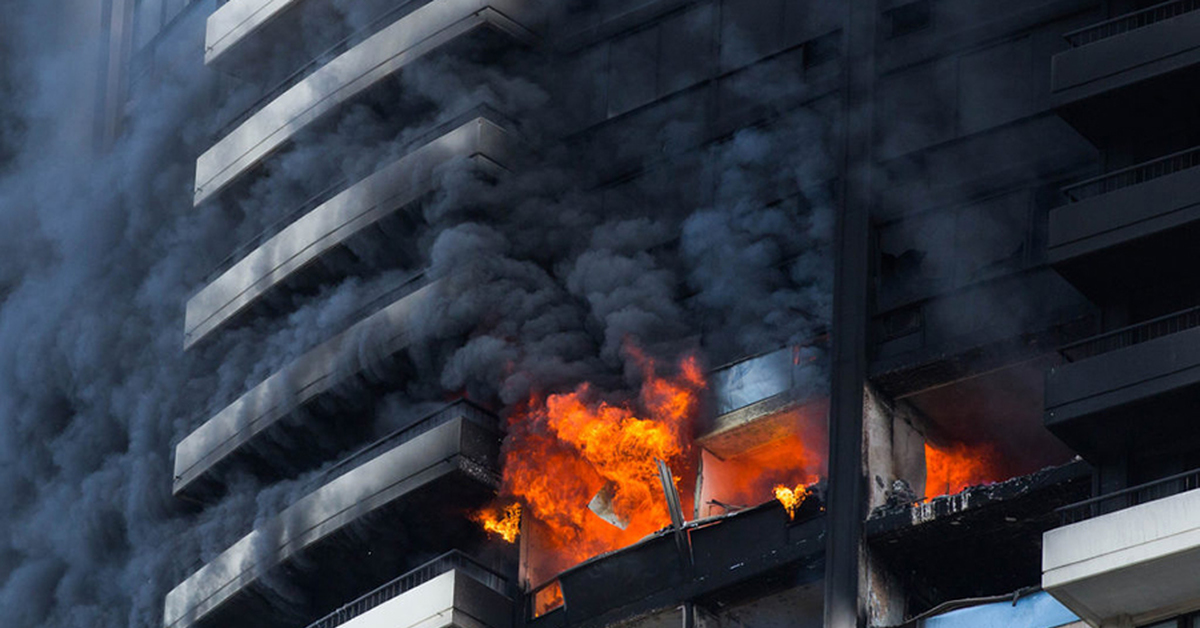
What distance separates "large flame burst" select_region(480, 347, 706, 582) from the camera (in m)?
55.6

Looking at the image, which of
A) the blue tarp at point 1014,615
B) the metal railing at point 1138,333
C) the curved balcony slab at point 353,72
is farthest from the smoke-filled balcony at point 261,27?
the blue tarp at point 1014,615

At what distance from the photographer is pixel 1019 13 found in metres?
54.3

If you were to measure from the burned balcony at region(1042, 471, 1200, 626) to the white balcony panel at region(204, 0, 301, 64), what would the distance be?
30.2 m

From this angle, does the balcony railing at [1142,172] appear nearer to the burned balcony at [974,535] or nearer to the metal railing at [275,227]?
the burned balcony at [974,535]

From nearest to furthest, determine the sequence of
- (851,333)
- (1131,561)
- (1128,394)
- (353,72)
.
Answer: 1. (1131,561)
2. (1128,394)
3. (851,333)
4. (353,72)

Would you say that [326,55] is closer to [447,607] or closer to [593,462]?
[593,462]

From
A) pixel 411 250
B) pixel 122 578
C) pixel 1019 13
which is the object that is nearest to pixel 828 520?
pixel 1019 13

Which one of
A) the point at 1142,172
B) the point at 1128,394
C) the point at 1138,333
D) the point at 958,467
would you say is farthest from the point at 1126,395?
the point at 958,467

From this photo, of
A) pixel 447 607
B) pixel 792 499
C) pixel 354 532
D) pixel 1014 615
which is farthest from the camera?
pixel 354 532

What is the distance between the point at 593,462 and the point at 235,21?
63.7 ft

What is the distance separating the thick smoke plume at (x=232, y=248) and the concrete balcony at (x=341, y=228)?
1.90 feet

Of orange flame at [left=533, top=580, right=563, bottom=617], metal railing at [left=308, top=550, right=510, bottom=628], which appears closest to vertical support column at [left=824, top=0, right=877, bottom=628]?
orange flame at [left=533, top=580, right=563, bottom=617]

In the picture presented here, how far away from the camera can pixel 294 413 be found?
6147 centimetres

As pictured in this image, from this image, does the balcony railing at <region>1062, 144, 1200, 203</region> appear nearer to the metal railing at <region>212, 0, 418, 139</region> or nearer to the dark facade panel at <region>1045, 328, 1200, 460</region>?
the dark facade panel at <region>1045, 328, 1200, 460</region>
